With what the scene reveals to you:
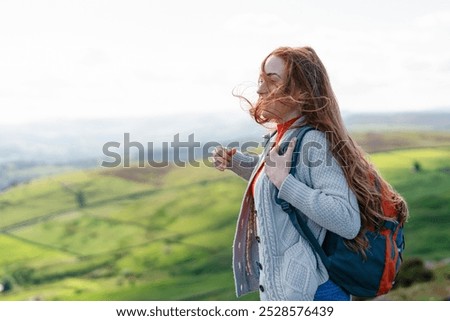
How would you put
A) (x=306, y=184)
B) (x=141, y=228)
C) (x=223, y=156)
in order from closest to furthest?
(x=306, y=184), (x=223, y=156), (x=141, y=228)

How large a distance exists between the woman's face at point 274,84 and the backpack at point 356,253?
0.23ft

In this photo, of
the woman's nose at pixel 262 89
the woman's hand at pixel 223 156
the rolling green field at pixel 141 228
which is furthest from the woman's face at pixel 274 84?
the rolling green field at pixel 141 228

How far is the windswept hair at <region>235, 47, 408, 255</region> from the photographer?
1.87 meters

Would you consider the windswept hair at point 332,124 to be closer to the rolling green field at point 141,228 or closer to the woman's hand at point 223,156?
the woman's hand at point 223,156

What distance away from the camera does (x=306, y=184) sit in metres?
1.89

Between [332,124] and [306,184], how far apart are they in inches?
7.2

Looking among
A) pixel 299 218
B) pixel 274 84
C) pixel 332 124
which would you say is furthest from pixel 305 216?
pixel 274 84

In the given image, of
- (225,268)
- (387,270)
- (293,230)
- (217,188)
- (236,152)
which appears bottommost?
(225,268)

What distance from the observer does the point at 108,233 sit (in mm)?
6910

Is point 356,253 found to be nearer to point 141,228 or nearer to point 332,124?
point 332,124

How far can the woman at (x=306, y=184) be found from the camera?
1844mm
